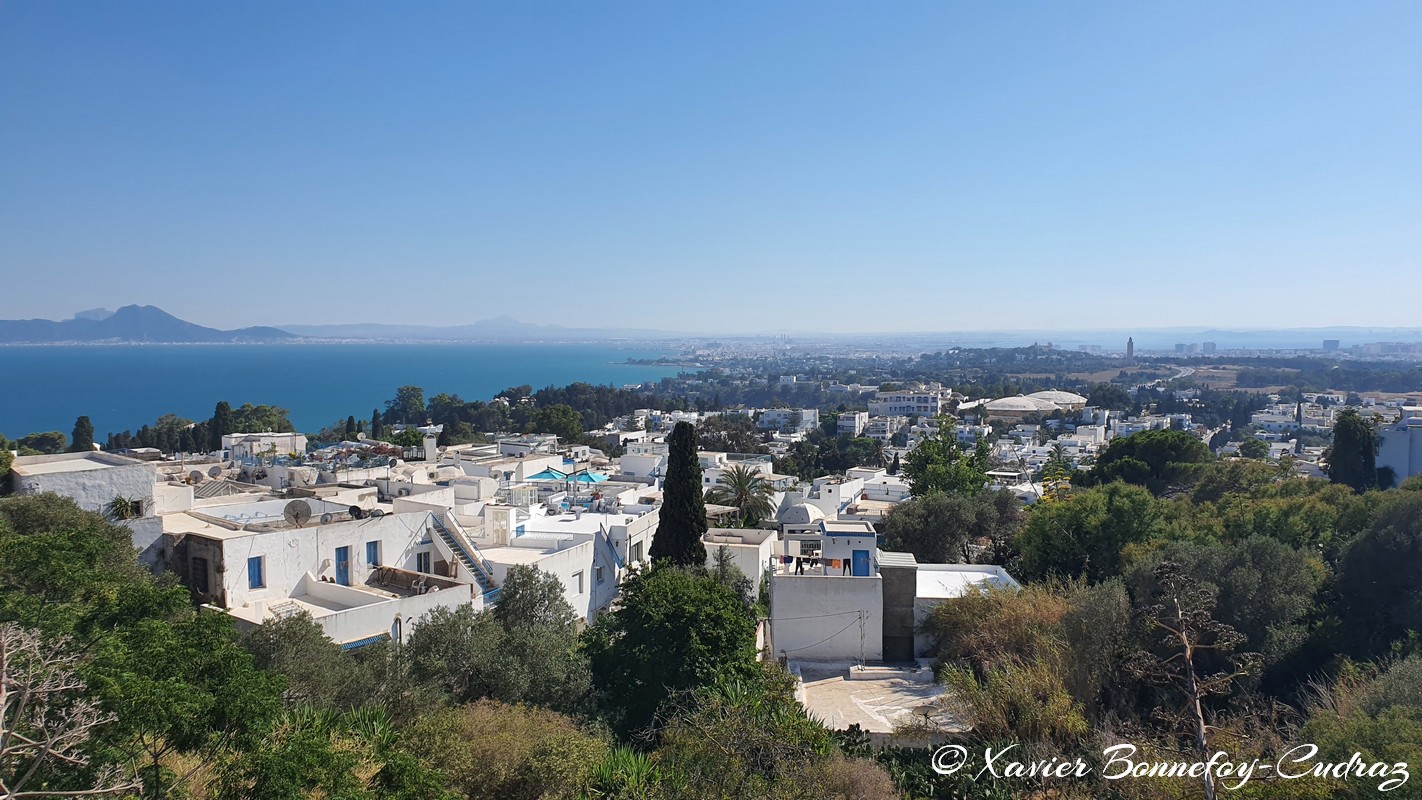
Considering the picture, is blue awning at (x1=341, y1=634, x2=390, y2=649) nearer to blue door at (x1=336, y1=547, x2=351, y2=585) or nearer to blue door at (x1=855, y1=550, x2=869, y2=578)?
blue door at (x1=336, y1=547, x2=351, y2=585)

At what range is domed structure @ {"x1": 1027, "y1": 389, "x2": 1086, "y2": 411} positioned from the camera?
115438 millimetres

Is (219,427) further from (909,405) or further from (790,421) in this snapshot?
(909,405)

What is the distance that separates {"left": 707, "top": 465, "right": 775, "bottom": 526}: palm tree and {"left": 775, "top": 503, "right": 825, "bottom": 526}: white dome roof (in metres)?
1.80

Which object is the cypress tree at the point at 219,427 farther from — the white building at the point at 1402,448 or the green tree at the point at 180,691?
the white building at the point at 1402,448

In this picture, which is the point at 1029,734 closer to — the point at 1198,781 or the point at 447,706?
the point at 1198,781

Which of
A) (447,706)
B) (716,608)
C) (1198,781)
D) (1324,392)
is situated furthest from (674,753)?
(1324,392)

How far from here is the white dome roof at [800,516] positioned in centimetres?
2417

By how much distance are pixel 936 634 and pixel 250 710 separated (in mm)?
11443

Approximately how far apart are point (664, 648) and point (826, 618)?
13.1ft

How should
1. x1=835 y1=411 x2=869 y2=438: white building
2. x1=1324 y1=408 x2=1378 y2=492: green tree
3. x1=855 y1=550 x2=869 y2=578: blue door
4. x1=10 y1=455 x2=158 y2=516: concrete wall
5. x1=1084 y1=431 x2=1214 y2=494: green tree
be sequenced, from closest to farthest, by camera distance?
x1=10 y1=455 x2=158 y2=516: concrete wall, x1=855 y1=550 x2=869 y2=578: blue door, x1=1324 y1=408 x2=1378 y2=492: green tree, x1=1084 y1=431 x2=1214 y2=494: green tree, x1=835 y1=411 x2=869 y2=438: white building

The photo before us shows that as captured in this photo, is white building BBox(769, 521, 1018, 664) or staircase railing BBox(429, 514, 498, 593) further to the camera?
staircase railing BBox(429, 514, 498, 593)

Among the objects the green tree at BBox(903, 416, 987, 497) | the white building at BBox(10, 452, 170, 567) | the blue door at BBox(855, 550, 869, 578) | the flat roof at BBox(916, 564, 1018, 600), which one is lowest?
the green tree at BBox(903, 416, 987, 497)

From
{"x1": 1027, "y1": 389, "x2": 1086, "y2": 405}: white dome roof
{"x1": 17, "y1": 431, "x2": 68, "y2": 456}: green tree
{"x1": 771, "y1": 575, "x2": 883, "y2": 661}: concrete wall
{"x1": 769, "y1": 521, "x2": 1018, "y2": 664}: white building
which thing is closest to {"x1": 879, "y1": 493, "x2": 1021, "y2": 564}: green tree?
{"x1": 769, "y1": 521, "x2": 1018, "y2": 664}: white building

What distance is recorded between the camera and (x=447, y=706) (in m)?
9.77
